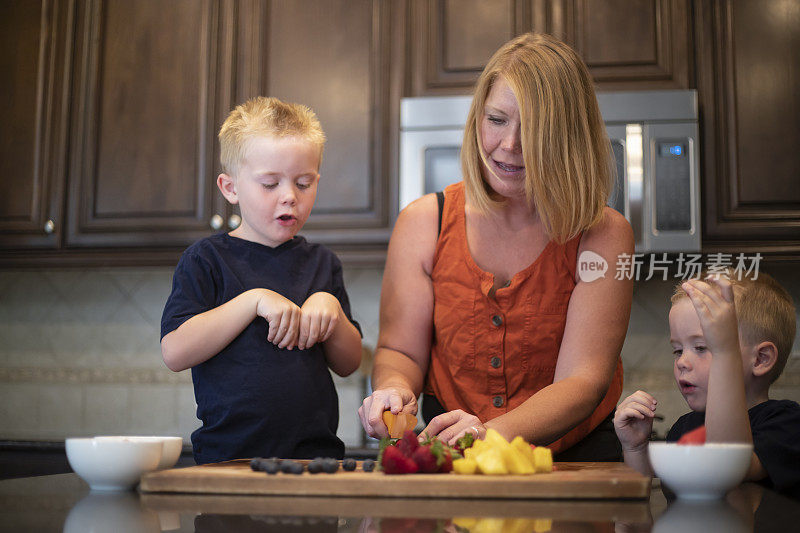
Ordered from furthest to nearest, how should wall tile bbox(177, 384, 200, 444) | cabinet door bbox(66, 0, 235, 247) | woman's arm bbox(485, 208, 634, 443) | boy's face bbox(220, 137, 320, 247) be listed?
wall tile bbox(177, 384, 200, 444)
cabinet door bbox(66, 0, 235, 247)
boy's face bbox(220, 137, 320, 247)
woman's arm bbox(485, 208, 634, 443)

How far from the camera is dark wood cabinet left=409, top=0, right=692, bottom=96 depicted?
2281 millimetres

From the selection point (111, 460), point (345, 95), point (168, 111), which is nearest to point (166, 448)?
point (111, 460)

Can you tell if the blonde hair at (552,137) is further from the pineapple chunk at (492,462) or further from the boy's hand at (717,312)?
the pineapple chunk at (492,462)

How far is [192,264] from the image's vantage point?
1262mm

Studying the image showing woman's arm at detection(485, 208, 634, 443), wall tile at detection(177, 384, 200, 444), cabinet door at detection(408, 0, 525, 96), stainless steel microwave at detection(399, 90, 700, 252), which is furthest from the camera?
wall tile at detection(177, 384, 200, 444)

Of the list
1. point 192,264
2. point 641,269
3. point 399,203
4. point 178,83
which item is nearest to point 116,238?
point 178,83

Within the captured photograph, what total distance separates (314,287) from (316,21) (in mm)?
1362

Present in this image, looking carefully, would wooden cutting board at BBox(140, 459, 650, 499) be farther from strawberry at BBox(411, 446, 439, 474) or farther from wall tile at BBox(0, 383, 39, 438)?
wall tile at BBox(0, 383, 39, 438)

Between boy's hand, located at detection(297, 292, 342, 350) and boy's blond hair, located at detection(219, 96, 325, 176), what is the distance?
0.26 metres

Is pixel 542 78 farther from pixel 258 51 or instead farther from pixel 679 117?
pixel 258 51

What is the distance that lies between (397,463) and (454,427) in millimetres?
250

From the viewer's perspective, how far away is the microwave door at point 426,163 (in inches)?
90.2

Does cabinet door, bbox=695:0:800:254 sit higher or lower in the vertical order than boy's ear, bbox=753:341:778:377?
higher

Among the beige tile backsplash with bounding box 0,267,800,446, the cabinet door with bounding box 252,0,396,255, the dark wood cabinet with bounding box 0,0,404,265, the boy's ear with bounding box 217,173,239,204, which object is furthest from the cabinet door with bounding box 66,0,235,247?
the boy's ear with bounding box 217,173,239,204
